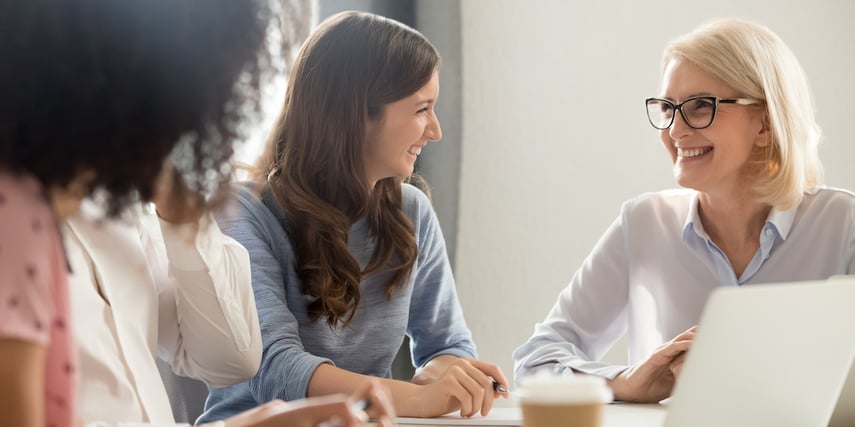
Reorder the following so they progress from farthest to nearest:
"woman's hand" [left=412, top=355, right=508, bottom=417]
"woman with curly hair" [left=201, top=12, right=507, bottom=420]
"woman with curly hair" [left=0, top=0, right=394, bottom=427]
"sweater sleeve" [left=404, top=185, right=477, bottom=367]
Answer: "sweater sleeve" [left=404, top=185, right=477, bottom=367]
"woman with curly hair" [left=201, top=12, right=507, bottom=420]
"woman's hand" [left=412, top=355, right=508, bottom=417]
"woman with curly hair" [left=0, top=0, right=394, bottom=427]

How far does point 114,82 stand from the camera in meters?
0.71

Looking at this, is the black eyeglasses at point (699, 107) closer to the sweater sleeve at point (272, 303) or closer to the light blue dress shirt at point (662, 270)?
the light blue dress shirt at point (662, 270)

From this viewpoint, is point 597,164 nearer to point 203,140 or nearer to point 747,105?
point 747,105

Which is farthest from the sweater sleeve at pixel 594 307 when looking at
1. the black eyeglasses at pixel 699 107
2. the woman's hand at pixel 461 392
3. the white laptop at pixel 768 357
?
the white laptop at pixel 768 357

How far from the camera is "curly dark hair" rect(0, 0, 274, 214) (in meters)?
0.69

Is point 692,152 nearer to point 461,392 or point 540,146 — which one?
point 461,392

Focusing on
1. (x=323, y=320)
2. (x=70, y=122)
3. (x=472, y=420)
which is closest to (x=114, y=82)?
(x=70, y=122)

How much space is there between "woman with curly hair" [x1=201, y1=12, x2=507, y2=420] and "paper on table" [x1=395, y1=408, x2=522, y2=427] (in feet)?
1.16

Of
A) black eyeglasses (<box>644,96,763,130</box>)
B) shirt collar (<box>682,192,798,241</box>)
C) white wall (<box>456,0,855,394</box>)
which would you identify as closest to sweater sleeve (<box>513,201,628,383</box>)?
shirt collar (<box>682,192,798,241</box>)

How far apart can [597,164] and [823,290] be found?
2033mm

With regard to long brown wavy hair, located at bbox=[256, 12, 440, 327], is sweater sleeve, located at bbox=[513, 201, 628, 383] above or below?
below

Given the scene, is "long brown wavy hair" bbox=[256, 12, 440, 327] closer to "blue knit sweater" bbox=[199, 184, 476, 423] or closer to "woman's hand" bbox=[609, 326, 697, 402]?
"blue knit sweater" bbox=[199, 184, 476, 423]

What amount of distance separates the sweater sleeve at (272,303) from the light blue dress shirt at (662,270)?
48cm

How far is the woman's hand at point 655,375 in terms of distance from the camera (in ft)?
5.21
